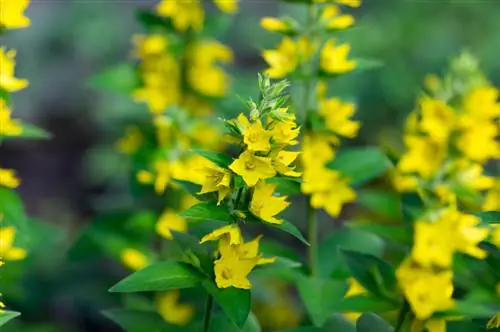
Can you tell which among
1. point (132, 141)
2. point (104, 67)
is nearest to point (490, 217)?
point (132, 141)

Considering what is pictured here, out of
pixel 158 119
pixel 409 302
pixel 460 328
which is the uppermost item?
pixel 158 119

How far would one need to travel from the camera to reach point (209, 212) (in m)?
1.50

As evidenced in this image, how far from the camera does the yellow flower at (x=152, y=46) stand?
237cm

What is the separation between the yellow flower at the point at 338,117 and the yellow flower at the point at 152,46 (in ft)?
1.88

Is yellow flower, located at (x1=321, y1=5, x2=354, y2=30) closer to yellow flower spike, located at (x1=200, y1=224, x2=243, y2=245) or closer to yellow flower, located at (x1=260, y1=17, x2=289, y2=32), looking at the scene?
yellow flower, located at (x1=260, y1=17, x2=289, y2=32)

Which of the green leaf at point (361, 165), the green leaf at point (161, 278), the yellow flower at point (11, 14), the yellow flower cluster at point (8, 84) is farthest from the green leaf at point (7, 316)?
the green leaf at point (361, 165)

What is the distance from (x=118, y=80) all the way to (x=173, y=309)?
0.69 meters

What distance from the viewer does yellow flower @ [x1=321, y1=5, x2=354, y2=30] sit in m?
2.04

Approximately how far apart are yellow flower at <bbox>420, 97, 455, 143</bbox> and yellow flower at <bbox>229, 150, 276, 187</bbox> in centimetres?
69

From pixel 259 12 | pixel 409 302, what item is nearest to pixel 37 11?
pixel 259 12

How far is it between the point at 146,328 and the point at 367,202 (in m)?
0.83

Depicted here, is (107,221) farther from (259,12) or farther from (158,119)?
(259,12)

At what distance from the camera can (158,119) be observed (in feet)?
7.38

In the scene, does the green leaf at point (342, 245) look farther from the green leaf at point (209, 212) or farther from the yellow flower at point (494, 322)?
the green leaf at point (209, 212)
